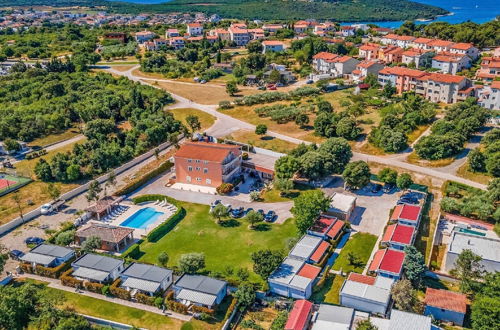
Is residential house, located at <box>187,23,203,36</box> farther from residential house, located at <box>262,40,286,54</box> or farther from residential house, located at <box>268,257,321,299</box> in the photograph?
residential house, located at <box>268,257,321,299</box>

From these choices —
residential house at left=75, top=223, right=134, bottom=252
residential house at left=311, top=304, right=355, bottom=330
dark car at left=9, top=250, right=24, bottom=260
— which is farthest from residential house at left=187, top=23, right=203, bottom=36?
residential house at left=311, top=304, right=355, bottom=330

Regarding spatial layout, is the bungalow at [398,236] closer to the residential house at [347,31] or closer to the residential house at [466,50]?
the residential house at [466,50]

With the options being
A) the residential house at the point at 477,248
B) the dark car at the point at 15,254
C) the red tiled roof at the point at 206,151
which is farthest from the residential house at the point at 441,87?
the dark car at the point at 15,254

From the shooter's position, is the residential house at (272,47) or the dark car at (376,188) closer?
the dark car at (376,188)

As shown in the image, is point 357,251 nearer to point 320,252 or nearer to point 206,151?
point 320,252

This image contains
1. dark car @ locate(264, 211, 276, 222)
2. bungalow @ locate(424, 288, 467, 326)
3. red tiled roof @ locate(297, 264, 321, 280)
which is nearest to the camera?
bungalow @ locate(424, 288, 467, 326)

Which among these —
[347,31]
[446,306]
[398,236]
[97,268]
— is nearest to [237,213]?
[97,268]
